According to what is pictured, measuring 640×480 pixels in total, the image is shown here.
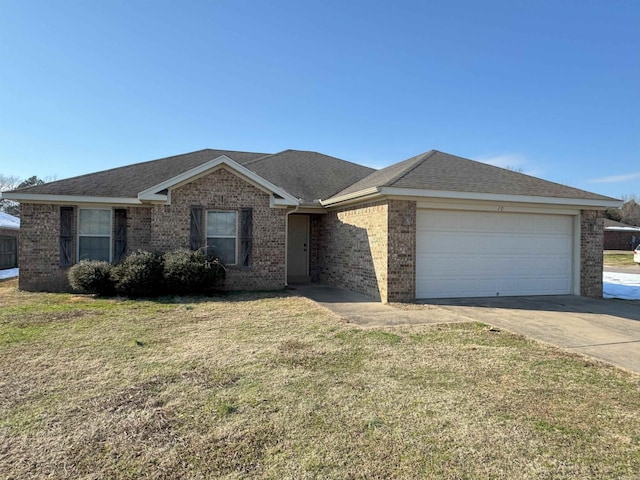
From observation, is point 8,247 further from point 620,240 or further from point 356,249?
point 620,240

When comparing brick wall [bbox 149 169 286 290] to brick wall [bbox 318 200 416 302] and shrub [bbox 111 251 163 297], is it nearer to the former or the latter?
shrub [bbox 111 251 163 297]

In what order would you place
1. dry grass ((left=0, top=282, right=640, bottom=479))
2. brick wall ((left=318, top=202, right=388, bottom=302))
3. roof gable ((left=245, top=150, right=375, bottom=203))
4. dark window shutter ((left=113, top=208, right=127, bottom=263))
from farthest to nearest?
1. roof gable ((left=245, top=150, right=375, bottom=203))
2. dark window shutter ((left=113, top=208, right=127, bottom=263))
3. brick wall ((left=318, top=202, right=388, bottom=302))
4. dry grass ((left=0, top=282, right=640, bottom=479))

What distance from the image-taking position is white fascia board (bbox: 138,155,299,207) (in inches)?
459

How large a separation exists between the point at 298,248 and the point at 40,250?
7.95m

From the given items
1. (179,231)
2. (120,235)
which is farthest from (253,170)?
(120,235)

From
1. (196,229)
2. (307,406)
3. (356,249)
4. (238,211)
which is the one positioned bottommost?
(307,406)

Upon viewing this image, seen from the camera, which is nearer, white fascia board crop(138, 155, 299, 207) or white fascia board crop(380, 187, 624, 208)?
white fascia board crop(380, 187, 624, 208)

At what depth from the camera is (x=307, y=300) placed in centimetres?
1062

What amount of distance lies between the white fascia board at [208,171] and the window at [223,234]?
3.75 feet

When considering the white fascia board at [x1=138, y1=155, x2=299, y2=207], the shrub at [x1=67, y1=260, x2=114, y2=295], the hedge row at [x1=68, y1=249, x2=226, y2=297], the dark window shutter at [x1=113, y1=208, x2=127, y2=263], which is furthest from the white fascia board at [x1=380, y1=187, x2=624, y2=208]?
the dark window shutter at [x1=113, y1=208, x2=127, y2=263]

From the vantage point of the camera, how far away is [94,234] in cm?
1271

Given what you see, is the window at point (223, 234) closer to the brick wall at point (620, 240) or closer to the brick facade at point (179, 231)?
the brick facade at point (179, 231)

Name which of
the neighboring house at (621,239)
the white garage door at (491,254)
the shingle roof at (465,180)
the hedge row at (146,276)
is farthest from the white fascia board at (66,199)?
the neighboring house at (621,239)

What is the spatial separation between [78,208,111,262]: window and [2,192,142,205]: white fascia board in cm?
45
